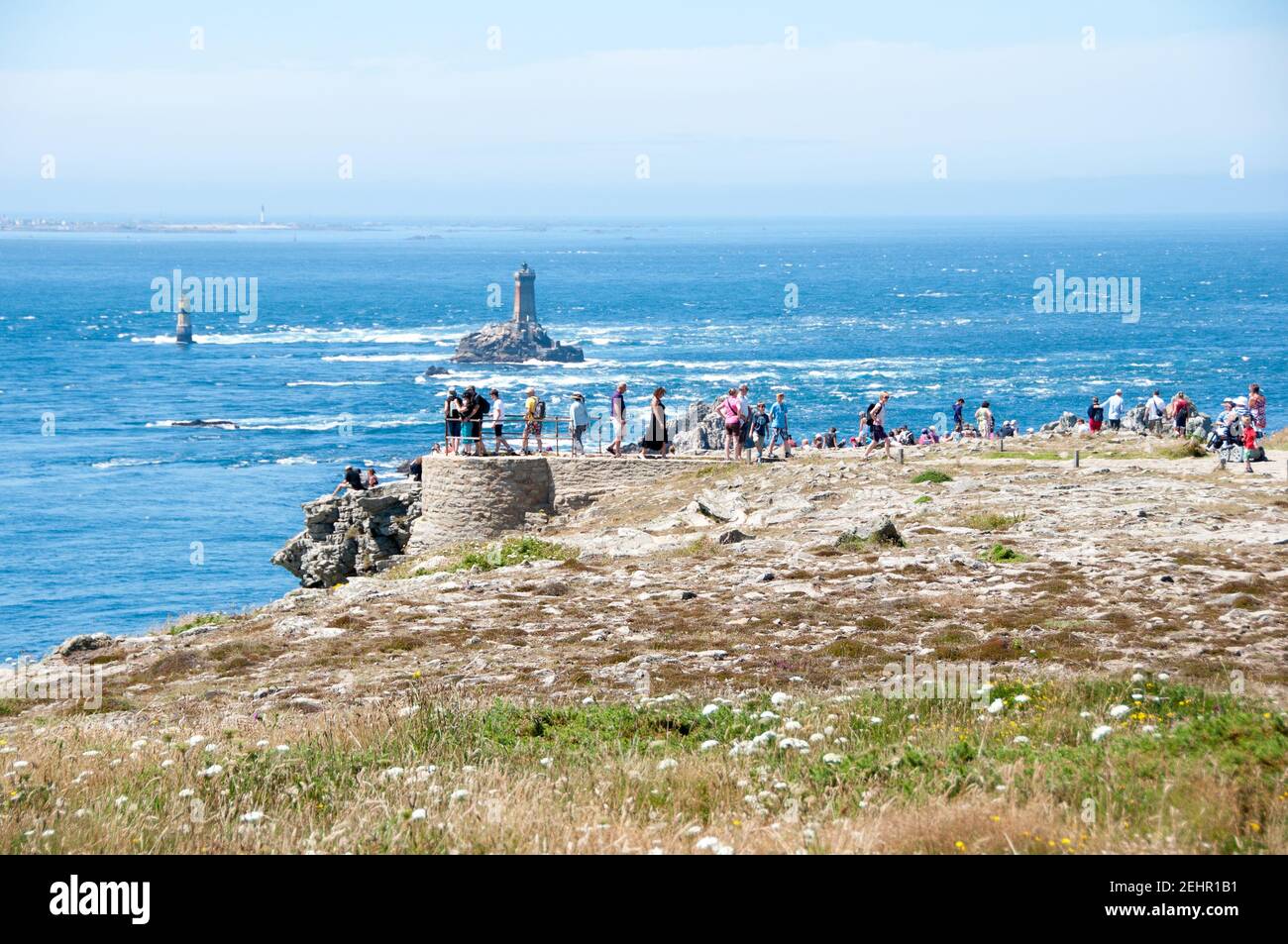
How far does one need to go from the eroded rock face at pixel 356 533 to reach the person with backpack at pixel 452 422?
149 inches

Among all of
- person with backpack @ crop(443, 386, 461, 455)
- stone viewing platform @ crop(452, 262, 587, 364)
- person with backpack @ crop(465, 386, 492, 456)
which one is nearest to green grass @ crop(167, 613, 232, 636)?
person with backpack @ crop(465, 386, 492, 456)

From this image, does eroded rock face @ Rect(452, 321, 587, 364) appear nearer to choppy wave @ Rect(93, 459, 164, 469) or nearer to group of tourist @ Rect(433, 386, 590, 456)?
choppy wave @ Rect(93, 459, 164, 469)

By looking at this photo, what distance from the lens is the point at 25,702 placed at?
44.5 feet

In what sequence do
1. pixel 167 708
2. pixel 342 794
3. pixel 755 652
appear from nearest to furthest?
pixel 342 794
pixel 167 708
pixel 755 652

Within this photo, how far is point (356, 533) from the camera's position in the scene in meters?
33.6

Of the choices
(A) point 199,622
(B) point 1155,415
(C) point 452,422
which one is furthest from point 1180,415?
(A) point 199,622

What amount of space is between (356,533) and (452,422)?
632 centimetres

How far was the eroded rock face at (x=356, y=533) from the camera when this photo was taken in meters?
32.8

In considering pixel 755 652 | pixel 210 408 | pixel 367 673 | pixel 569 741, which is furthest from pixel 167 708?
pixel 210 408

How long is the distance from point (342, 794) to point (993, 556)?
11044 millimetres

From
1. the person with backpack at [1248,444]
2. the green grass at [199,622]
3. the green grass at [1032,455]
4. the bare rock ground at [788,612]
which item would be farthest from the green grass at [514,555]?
the person with backpack at [1248,444]

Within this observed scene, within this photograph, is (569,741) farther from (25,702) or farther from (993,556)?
(993,556)

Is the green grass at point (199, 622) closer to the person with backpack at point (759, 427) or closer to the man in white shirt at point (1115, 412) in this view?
the person with backpack at point (759, 427)
